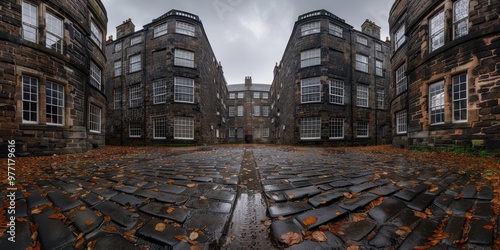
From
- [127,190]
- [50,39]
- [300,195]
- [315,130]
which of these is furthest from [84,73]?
[315,130]

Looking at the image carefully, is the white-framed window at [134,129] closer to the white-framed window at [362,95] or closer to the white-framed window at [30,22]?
the white-framed window at [30,22]

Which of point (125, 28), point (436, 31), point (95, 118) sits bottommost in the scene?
point (95, 118)

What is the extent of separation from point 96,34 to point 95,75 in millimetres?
2878

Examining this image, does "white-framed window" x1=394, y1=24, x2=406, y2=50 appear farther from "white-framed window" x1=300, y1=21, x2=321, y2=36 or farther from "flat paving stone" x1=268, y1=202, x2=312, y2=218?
"flat paving stone" x1=268, y1=202, x2=312, y2=218

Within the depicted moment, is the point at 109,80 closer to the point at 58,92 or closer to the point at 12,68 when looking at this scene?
the point at 58,92

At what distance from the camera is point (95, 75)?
11750 millimetres

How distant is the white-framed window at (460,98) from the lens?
23.3ft

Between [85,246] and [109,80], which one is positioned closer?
[85,246]

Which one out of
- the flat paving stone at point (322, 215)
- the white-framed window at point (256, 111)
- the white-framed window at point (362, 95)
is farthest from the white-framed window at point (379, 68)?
the flat paving stone at point (322, 215)

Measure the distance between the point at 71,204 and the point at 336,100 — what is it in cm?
1736

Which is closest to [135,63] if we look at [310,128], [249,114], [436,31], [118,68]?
[118,68]

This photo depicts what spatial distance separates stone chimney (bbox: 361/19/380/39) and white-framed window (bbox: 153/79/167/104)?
21.9 metres

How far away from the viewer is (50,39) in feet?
26.3

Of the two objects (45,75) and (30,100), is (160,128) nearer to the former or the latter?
(45,75)
